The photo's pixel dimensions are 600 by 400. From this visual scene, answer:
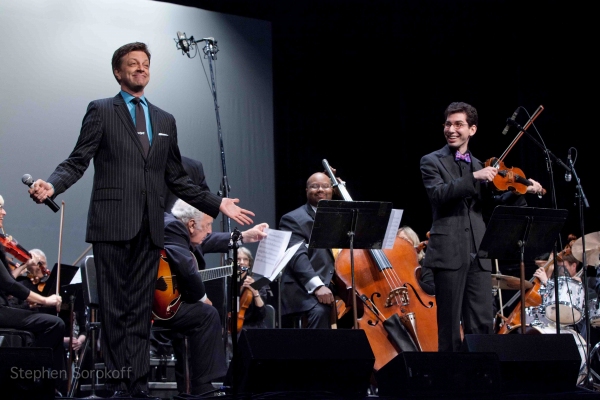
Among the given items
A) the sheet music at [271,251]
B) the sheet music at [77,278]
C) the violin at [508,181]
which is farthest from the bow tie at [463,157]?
the sheet music at [77,278]

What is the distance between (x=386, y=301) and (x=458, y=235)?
0.82 meters

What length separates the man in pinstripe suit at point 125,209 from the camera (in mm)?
3246

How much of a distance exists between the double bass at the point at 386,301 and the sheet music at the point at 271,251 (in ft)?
2.69

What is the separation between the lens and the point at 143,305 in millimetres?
3318

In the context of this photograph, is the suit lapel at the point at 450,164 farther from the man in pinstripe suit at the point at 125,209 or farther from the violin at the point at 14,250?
the violin at the point at 14,250

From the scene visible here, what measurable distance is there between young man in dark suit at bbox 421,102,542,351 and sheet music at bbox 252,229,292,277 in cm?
87

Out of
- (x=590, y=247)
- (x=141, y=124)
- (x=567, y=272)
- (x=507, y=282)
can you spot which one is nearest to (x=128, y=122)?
(x=141, y=124)

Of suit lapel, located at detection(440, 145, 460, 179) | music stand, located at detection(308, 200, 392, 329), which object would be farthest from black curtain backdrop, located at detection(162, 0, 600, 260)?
music stand, located at detection(308, 200, 392, 329)

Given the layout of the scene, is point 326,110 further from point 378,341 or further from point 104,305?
point 104,305

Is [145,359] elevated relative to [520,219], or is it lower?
lower

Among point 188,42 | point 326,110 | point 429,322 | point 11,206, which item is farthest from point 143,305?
point 326,110

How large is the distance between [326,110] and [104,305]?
18.1ft

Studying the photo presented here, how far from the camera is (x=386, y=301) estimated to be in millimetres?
4746

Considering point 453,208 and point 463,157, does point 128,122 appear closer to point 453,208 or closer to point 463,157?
point 453,208
